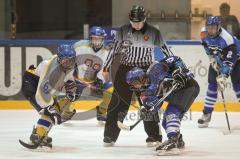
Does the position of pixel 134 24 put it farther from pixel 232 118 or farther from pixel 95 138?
pixel 232 118

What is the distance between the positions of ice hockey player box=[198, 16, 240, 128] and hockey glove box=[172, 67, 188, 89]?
166 cm

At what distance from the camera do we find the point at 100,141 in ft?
21.0

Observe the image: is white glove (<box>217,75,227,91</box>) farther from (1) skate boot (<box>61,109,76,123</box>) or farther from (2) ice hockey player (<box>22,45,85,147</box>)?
(2) ice hockey player (<box>22,45,85,147</box>)

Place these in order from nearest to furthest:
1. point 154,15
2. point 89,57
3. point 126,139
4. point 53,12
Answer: point 126,139, point 89,57, point 154,15, point 53,12

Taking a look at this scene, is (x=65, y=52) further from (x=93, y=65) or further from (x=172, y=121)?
(x=93, y=65)

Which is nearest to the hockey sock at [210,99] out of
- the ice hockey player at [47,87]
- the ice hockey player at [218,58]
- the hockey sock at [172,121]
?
the ice hockey player at [218,58]

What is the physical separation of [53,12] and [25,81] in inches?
184

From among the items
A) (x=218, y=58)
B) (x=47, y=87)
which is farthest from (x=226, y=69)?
(x=47, y=87)

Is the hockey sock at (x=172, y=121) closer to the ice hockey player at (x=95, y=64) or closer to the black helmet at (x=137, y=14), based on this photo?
the black helmet at (x=137, y=14)

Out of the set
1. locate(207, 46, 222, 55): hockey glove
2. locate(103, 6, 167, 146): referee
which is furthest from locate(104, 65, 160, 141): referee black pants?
locate(207, 46, 222, 55): hockey glove

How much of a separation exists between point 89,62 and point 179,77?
2555mm

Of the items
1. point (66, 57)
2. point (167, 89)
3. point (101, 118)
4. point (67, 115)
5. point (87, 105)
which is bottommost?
point (87, 105)

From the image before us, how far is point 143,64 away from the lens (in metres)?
6.09

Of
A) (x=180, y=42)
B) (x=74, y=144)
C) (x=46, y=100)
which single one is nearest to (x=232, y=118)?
(x=180, y=42)
